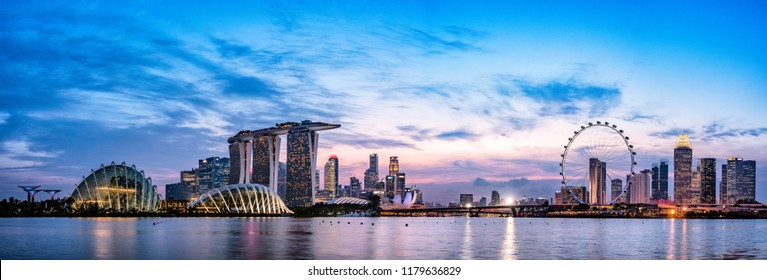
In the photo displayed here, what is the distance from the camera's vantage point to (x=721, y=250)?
6788 cm

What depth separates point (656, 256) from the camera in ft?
195
